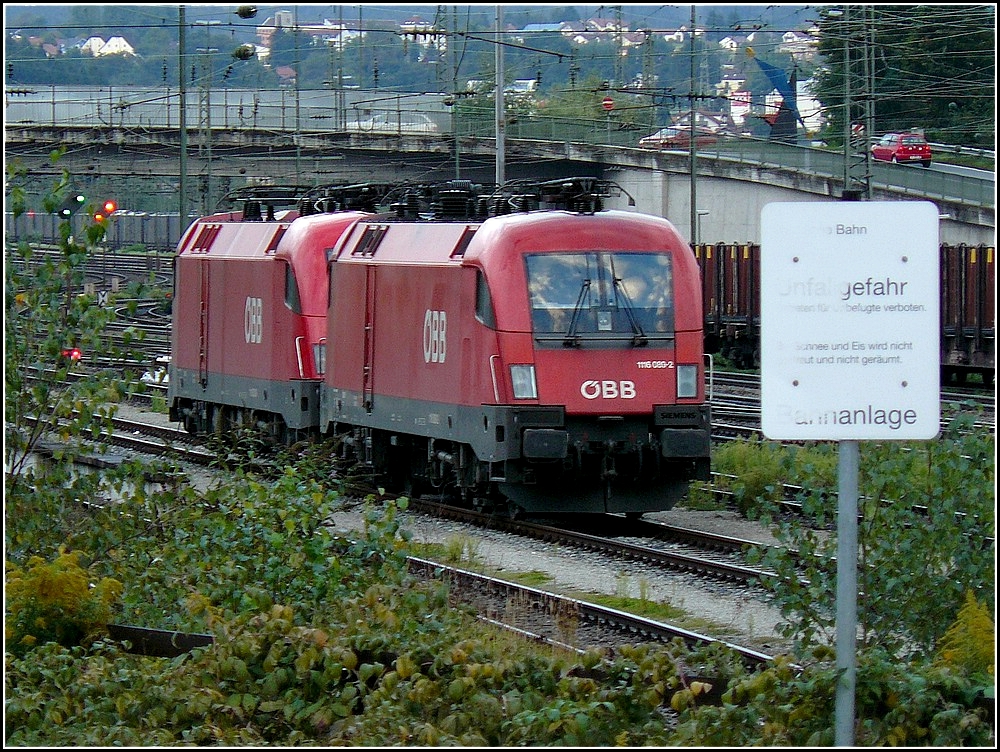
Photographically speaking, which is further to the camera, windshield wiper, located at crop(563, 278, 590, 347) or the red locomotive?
the red locomotive

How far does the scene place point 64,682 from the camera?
7535 mm

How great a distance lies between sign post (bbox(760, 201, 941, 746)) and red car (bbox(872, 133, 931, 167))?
4468 cm

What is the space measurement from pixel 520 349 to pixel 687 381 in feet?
5.98

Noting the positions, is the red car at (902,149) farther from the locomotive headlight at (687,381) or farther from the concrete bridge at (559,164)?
the locomotive headlight at (687,381)

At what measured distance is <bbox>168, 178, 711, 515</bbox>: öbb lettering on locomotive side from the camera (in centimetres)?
1474

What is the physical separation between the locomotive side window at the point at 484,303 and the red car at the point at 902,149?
36406 mm

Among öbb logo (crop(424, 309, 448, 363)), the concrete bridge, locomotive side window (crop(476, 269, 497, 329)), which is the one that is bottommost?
öbb logo (crop(424, 309, 448, 363))

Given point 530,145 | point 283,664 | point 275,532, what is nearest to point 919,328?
point 283,664

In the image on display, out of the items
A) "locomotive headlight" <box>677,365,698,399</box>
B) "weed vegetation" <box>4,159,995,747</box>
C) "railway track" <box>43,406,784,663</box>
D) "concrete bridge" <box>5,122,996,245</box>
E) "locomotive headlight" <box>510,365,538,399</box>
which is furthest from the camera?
"concrete bridge" <box>5,122,996,245</box>

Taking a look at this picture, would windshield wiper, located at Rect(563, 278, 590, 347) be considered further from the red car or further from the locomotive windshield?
the red car

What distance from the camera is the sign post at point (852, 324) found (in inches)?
226

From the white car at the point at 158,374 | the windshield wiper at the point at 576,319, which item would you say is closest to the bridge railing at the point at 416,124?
the white car at the point at 158,374

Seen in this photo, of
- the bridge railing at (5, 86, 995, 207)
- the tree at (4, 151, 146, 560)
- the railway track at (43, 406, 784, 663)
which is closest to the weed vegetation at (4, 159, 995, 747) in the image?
the tree at (4, 151, 146, 560)

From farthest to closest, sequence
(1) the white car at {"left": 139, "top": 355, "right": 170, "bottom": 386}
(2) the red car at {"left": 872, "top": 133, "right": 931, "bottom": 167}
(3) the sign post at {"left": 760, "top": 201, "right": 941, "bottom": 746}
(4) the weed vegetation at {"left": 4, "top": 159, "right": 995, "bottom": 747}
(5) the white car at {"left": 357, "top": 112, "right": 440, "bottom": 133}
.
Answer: (5) the white car at {"left": 357, "top": 112, "right": 440, "bottom": 133} < (2) the red car at {"left": 872, "top": 133, "right": 931, "bottom": 167} < (1) the white car at {"left": 139, "top": 355, "right": 170, "bottom": 386} < (4) the weed vegetation at {"left": 4, "top": 159, "right": 995, "bottom": 747} < (3) the sign post at {"left": 760, "top": 201, "right": 941, "bottom": 746}
